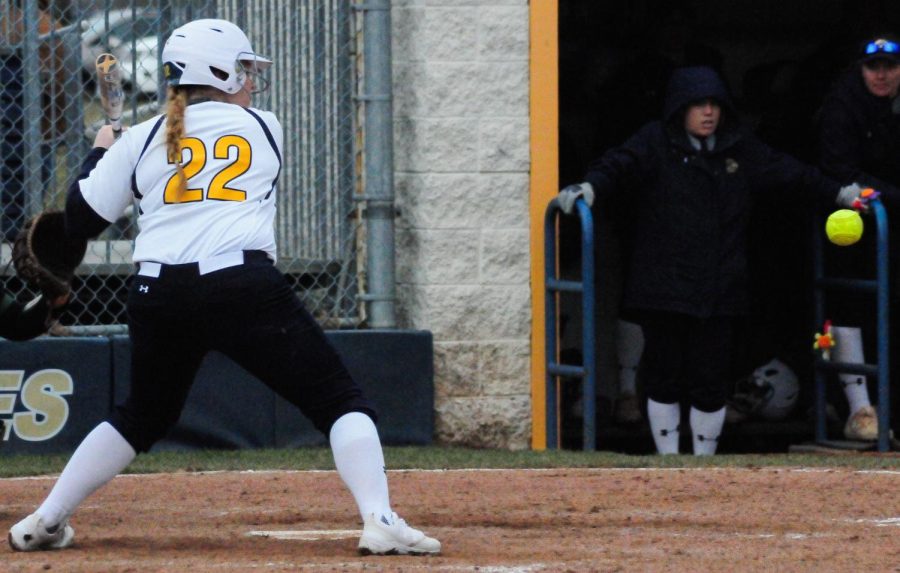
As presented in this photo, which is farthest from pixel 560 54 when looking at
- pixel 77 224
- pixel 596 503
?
pixel 77 224

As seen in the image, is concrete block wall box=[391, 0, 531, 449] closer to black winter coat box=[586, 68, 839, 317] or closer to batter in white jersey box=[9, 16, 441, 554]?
black winter coat box=[586, 68, 839, 317]

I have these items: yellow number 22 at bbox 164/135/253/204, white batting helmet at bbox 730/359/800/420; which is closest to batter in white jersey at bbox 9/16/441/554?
yellow number 22 at bbox 164/135/253/204

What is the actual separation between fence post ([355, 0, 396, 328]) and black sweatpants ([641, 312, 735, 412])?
49.1 inches

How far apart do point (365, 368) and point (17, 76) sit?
2.05 metres

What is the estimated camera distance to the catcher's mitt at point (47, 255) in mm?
6156

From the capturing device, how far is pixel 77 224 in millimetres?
5594

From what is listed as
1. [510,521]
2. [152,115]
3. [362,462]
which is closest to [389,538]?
[362,462]

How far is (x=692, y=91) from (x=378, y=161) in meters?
1.50

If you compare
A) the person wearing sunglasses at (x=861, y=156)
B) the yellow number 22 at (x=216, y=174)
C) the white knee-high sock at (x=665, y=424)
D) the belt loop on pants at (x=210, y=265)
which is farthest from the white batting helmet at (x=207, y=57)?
the person wearing sunglasses at (x=861, y=156)

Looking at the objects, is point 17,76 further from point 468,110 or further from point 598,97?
point 598,97

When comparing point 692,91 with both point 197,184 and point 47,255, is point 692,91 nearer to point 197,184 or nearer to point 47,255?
point 47,255

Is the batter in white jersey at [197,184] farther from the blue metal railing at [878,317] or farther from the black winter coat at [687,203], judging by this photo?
the blue metal railing at [878,317]

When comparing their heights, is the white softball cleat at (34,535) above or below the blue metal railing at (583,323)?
below

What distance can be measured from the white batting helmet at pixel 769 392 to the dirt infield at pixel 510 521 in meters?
2.59
